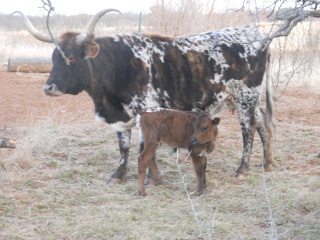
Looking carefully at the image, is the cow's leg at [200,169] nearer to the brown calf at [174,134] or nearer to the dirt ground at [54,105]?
the brown calf at [174,134]

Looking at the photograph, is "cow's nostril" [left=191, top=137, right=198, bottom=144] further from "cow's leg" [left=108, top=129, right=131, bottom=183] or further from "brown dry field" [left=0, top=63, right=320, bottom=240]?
"cow's leg" [left=108, top=129, right=131, bottom=183]

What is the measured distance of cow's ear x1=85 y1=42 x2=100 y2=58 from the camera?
252 inches

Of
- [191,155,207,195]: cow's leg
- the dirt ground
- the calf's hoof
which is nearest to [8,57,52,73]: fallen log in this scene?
the dirt ground

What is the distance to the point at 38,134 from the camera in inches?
309

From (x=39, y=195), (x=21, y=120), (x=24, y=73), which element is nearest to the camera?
(x=39, y=195)

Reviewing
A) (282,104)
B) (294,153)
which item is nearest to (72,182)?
(294,153)

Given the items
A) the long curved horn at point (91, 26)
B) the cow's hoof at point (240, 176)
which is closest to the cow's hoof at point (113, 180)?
the cow's hoof at point (240, 176)

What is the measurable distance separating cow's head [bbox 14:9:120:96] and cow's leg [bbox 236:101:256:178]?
220 centimetres

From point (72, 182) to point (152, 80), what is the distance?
1.70 metres

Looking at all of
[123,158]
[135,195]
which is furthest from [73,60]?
[135,195]

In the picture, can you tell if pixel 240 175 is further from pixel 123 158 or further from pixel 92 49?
pixel 92 49

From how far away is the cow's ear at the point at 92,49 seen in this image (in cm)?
639

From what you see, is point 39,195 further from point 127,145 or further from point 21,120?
point 21,120

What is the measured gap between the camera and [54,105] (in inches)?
451
